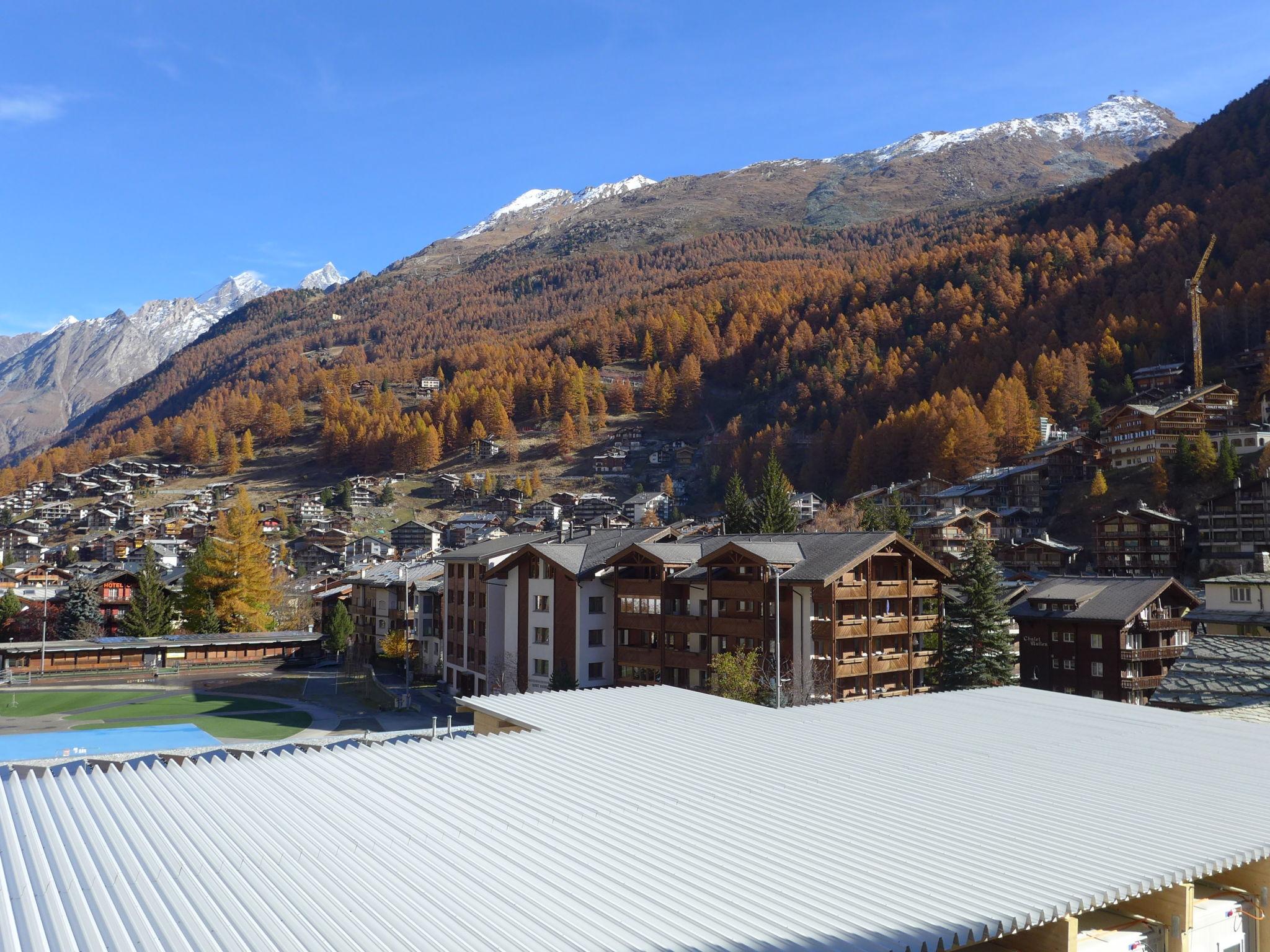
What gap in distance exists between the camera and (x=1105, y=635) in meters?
46.2

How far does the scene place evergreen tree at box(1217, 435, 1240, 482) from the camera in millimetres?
84562

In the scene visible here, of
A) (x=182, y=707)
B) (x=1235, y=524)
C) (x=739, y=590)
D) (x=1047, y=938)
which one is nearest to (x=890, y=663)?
(x=739, y=590)

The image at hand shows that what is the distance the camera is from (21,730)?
45.6 metres

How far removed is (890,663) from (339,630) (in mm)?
48074

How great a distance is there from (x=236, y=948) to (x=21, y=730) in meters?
48.6

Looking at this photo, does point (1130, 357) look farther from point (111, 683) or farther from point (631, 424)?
point (111, 683)

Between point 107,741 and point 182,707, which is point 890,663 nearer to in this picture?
point 107,741

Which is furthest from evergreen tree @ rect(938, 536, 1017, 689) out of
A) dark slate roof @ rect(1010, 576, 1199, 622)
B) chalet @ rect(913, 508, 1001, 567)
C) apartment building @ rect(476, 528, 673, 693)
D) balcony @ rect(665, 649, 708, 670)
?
chalet @ rect(913, 508, 1001, 567)

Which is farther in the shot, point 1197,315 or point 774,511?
point 1197,315

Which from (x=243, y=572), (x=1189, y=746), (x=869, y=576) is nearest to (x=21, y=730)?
(x=243, y=572)

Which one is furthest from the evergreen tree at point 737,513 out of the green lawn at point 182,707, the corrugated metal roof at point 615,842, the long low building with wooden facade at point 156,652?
the corrugated metal roof at point 615,842

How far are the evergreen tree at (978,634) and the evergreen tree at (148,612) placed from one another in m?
60.8

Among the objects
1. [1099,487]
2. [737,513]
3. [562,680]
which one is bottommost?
[562,680]

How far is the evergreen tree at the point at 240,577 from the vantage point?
8119 cm
